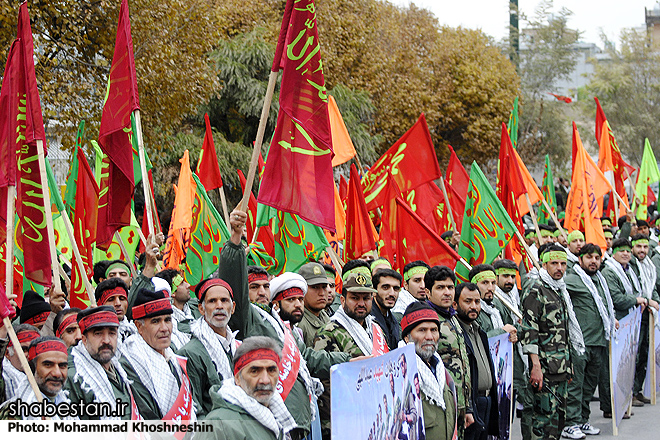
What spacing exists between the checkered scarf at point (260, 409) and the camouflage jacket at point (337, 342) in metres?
1.44

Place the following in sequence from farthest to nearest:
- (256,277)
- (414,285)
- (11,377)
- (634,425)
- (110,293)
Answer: (634,425)
(414,285)
(256,277)
(110,293)
(11,377)

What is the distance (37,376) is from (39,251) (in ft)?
8.53

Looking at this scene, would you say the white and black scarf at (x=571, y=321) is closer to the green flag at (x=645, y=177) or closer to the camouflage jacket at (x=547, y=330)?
the camouflage jacket at (x=547, y=330)

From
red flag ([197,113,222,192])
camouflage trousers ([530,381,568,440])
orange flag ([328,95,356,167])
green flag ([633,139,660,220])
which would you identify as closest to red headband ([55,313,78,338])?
camouflage trousers ([530,381,568,440])

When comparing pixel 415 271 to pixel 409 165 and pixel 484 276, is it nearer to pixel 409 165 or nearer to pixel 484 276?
pixel 484 276

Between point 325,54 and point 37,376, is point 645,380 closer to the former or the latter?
point 37,376

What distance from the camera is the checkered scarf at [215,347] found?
195 inches

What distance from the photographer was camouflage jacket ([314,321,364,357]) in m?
5.57

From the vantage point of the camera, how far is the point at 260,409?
3.99 m

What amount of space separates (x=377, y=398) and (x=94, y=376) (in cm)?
162

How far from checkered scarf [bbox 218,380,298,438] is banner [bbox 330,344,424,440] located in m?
0.48

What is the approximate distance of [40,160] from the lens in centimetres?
612

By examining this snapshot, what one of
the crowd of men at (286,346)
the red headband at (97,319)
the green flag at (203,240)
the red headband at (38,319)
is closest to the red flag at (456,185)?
the crowd of men at (286,346)

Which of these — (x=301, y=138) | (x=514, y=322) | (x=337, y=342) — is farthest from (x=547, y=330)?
(x=301, y=138)
